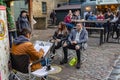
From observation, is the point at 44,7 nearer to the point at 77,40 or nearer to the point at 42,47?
the point at 77,40

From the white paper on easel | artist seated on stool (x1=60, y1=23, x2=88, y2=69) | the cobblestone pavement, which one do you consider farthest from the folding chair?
artist seated on stool (x1=60, y1=23, x2=88, y2=69)

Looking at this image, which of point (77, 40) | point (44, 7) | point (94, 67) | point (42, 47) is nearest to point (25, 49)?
point (42, 47)

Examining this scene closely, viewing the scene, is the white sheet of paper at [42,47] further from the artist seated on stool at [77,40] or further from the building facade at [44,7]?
the building facade at [44,7]

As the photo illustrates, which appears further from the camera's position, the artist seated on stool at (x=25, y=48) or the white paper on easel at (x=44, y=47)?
the white paper on easel at (x=44, y=47)

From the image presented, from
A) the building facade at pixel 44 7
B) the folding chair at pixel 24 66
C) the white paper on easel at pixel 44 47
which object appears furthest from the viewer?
the building facade at pixel 44 7

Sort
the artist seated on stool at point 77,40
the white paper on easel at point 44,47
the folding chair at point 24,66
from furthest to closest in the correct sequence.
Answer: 1. the artist seated on stool at point 77,40
2. the white paper on easel at point 44,47
3. the folding chair at point 24,66

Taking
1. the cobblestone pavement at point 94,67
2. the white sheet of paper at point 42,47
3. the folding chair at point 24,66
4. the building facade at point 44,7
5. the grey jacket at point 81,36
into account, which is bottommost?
the cobblestone pavement at point 94,67

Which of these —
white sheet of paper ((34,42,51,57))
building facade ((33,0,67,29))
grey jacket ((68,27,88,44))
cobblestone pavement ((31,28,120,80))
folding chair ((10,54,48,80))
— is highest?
building facade ((33,0,67,29))

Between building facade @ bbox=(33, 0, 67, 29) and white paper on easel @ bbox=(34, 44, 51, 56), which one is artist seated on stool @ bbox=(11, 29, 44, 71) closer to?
white paper on easel @ bbox=(34, 44, 51, 56)

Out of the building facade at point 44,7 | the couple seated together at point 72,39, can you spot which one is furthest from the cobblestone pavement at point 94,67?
the building facade at point 44,7

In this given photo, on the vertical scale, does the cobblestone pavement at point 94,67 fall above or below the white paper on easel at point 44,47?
below

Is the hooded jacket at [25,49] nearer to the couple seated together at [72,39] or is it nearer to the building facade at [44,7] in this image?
the couple seated together at [72,39]

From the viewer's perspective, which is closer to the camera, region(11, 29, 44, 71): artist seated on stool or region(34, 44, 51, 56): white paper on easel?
region(11, 29, 44, 71): artist seated on stool

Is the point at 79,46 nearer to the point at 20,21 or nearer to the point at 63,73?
the point at 63,73
